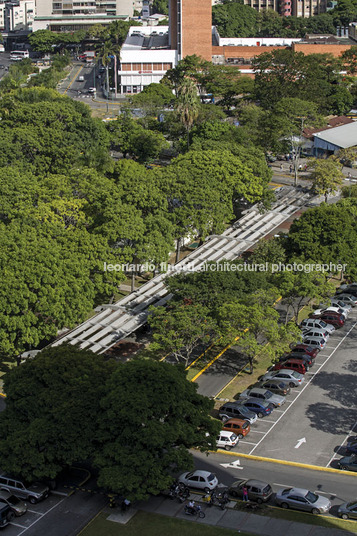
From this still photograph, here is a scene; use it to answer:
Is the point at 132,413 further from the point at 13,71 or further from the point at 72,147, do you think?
the point at 13,71

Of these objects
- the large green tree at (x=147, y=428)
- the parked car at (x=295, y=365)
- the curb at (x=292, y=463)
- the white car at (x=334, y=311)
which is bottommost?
the curb at (x=292, y=463)

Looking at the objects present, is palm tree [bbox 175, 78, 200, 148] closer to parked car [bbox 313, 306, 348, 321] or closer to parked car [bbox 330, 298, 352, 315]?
parked car [bbox 330, 298, 352, 315]

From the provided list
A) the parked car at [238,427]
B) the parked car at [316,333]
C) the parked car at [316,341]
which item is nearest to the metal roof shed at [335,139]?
the parked car at [316,333]

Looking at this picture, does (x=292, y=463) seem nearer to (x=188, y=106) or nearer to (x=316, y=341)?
(x=316, y=341)

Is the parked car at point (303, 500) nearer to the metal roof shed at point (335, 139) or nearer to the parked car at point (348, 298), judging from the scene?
the parked car at point (348, 298)

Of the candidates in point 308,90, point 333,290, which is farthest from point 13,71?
point 333,290

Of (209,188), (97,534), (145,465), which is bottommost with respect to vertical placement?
(97,534)

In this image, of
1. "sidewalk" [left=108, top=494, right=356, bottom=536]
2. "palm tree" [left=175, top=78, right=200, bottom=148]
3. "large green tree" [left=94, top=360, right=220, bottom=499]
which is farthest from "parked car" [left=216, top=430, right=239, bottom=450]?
"palm tree" [left=175, top=78, right=200, bottom=148]
